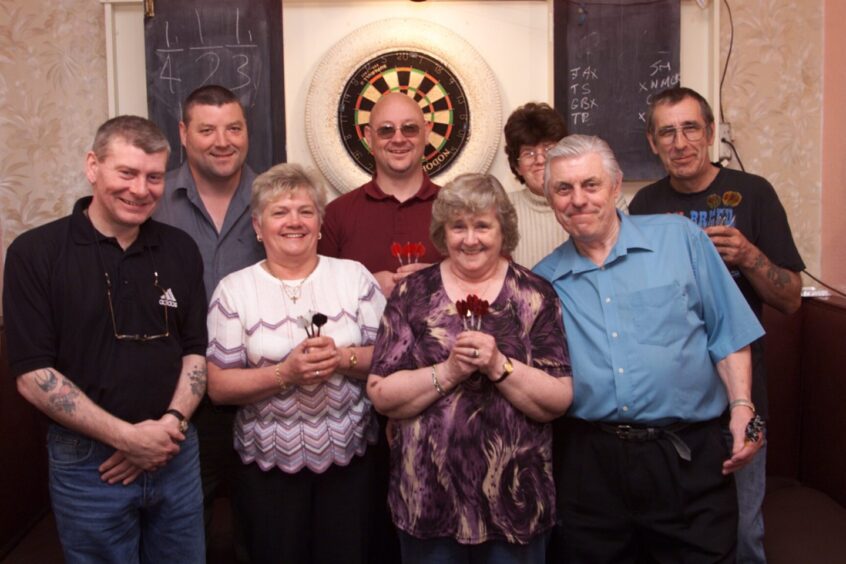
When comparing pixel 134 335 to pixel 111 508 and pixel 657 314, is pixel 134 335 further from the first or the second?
pixel 657 314

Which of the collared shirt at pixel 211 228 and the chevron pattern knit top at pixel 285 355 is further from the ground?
the collared shirt at pixel 211 228

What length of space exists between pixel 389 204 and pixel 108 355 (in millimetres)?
1098

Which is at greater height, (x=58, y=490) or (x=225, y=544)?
(x=58, y=490)

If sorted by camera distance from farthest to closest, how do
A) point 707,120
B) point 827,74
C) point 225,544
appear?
point 827,74, point 225,544, point 707,120

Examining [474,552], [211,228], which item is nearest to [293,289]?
[211,228]

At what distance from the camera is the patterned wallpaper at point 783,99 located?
139 inches

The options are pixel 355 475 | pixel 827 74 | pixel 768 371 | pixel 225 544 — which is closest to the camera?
pixel 355 475

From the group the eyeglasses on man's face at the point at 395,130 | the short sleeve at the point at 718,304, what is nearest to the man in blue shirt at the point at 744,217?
the short sleeve at the point at 718,304

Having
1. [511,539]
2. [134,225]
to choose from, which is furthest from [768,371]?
[134,225]

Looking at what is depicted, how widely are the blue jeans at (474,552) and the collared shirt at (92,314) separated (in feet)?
2.53

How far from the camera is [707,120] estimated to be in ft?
7.92

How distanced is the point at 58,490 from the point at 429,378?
975 mm

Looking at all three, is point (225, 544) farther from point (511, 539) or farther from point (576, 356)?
point (576, 356)

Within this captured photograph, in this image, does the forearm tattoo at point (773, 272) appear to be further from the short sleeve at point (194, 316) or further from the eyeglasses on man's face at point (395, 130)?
the short sleeve at point (194, 316)
